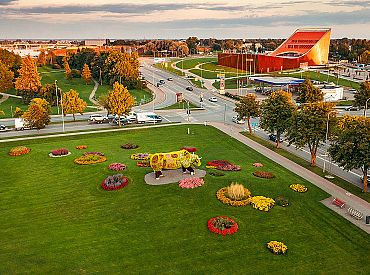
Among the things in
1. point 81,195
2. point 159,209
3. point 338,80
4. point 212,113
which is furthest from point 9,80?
point 338,80

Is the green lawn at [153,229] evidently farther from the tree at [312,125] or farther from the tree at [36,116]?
the tree at [36,116]

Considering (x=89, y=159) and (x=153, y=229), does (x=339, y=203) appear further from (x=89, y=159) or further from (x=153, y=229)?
(x=89, y=159)

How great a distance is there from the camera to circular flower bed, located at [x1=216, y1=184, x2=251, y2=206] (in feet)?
114

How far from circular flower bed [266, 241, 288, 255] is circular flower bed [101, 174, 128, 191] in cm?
1733

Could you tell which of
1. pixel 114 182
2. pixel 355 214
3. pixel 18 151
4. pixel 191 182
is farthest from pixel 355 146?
pixel 18 151

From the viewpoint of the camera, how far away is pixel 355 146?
36.9m

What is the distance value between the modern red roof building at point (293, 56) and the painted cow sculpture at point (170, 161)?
10316 cm

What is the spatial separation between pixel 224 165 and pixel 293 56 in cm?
12059

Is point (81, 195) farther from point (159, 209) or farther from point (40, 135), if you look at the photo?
point (40, 135)

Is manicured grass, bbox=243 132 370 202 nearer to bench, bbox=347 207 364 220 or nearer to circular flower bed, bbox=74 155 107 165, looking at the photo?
bench, bbox=347 207 364 220

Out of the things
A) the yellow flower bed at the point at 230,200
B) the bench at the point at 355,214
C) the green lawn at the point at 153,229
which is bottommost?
the green lawn at the point at 153,229

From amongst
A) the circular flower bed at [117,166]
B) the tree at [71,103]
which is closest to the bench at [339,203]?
the circular flower bed at [117,166]

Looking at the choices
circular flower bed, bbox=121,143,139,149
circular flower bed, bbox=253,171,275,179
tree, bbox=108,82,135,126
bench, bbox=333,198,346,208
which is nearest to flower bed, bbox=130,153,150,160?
circular flower bed, bbox=121,143,139,149

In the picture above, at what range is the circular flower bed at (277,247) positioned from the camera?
27.1 metres
